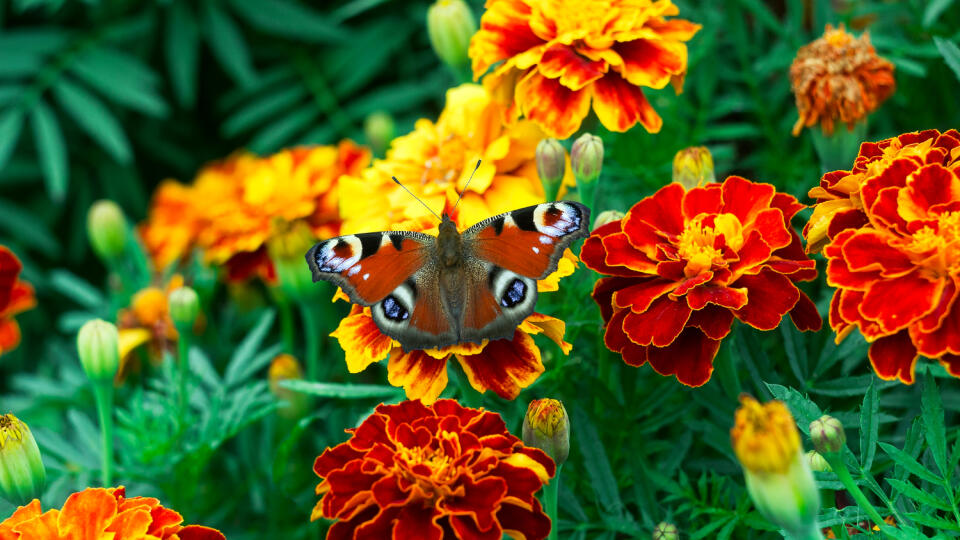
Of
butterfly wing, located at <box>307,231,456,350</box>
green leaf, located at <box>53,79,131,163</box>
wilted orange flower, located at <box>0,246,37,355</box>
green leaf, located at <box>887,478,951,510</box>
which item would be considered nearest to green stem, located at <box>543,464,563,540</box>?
butterfly wing, located at <box>307,231,456,350</box>

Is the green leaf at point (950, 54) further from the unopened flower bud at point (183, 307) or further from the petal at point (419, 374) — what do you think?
the unopened flower bud at point (183, 307)

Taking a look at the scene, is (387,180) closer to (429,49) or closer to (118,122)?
(429,49)

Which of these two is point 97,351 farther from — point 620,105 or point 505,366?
point 620,105

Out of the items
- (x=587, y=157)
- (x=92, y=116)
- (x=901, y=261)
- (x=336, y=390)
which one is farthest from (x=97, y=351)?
(x=901, y=261)

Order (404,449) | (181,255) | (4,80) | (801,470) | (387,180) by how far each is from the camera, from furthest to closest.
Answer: (4,80), (181,255), (387,180), (404,449), (801,470)

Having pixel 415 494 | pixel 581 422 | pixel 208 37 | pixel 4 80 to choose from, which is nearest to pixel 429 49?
pixel 208 37

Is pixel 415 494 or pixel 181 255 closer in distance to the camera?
pixel 415 494
